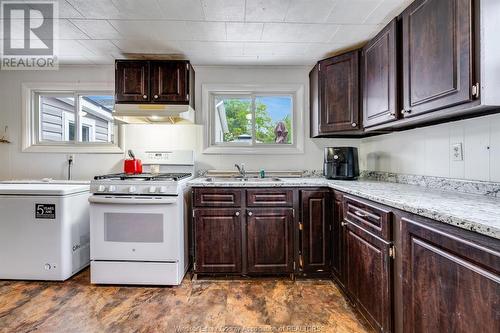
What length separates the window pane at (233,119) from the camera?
308 cm

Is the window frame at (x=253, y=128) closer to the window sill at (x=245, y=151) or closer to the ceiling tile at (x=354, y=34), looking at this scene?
the window sill at (x=245, y=151)

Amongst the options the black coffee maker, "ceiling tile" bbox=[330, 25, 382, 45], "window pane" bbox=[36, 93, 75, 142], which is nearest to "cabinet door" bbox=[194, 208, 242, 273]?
the black coffee maker

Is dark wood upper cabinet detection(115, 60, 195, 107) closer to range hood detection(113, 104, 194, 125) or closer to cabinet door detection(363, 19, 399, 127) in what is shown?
range hood detection(113, 104, 194, 125)

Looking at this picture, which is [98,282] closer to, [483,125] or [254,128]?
[254,128]

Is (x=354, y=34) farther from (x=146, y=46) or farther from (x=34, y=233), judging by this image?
(x=34, y=233)

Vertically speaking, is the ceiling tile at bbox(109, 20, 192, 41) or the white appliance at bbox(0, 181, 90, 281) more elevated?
the ceiling tile at bbox(109, 20, 192, 41)

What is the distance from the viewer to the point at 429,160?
1936mm

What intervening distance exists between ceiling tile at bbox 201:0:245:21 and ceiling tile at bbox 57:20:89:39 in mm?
1136

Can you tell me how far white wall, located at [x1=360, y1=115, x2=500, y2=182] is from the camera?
148 centimetres

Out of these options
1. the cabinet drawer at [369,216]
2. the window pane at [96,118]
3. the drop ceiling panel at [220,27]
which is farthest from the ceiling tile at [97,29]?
the cabinet drawer at [369,216]

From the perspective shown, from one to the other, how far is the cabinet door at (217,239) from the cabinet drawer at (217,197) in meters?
0.05

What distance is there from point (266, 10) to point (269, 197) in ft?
4.84

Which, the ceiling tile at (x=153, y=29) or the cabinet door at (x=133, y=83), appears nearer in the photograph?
the ceiling tile at (x=153, y=29)

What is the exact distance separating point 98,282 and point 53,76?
240 cm
